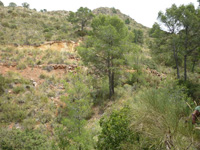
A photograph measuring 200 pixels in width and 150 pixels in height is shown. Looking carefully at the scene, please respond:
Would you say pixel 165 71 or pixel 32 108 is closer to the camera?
pixel 32 108

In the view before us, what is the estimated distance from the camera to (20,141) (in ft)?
16.6

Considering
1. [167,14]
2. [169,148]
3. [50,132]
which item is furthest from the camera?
[167,14]

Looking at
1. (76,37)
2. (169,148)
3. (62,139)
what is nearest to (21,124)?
(62,139)

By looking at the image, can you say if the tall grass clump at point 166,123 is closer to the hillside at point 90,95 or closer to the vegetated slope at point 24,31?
the hillside at point 90,95

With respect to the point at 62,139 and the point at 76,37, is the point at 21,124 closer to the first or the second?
the point at 62,139

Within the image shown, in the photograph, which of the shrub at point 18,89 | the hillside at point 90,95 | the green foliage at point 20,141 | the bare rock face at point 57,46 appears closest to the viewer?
the hillside at point 90,95

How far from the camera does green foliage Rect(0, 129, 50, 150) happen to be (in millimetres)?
4859

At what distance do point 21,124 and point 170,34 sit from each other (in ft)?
48.1

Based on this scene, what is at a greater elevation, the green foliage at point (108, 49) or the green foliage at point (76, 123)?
the green foliage at point (108, 49)

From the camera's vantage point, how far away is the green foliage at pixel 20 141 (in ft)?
15.9

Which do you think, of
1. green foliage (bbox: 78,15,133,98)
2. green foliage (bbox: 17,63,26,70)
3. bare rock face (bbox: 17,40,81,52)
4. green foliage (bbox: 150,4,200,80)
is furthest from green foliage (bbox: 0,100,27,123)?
green foliage (bbox: 150,4,200,80)

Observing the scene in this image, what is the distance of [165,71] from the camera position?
1747cm

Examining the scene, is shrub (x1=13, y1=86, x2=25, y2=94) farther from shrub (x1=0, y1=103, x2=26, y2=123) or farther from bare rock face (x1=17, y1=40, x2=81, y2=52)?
bare rock face (x1=17, y1=40, x2=81, y2=52)

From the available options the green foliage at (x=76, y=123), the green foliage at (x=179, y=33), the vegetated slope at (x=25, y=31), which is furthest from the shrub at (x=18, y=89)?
the green foliage at (x=179, y=33)
